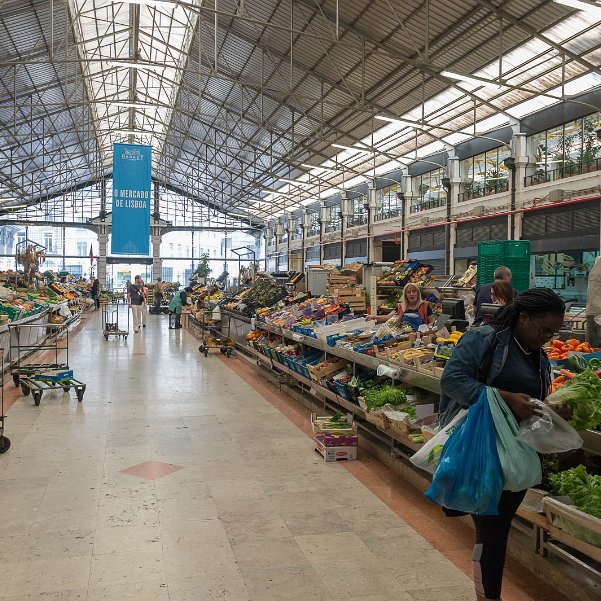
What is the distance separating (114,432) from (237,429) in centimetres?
126

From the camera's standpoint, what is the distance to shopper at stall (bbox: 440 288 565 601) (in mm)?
2406

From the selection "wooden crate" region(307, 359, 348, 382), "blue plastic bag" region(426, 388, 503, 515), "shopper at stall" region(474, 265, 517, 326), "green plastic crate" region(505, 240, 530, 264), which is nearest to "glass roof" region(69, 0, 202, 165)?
"green plastic crate" region(505, 240, 530, 264)

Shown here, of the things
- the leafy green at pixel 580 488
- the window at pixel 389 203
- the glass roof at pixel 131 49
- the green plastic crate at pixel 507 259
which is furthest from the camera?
the window at pixel 389 203

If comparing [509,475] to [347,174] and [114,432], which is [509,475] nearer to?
[114,432]

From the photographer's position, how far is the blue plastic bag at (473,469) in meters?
2.33

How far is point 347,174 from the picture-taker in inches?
1176

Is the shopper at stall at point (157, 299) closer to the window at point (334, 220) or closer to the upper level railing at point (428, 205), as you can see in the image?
the window at point (334, 220)

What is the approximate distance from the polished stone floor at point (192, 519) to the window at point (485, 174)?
14.2 metres

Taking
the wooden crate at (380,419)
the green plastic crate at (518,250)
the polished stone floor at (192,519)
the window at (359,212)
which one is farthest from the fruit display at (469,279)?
the window at (359,212)

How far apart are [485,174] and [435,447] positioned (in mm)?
18640

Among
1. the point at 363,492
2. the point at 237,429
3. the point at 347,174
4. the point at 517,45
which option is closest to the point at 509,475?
the point at 363,492

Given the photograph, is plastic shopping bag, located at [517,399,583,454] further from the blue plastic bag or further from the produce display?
the produce display

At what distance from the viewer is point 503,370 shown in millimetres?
2488

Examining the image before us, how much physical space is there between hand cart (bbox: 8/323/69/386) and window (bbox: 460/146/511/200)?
1331cm
